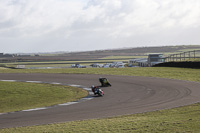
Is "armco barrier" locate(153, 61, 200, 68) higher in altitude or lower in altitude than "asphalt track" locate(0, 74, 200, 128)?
higher

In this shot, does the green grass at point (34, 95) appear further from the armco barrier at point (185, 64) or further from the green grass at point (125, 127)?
the armco barrier at point (185, 64)

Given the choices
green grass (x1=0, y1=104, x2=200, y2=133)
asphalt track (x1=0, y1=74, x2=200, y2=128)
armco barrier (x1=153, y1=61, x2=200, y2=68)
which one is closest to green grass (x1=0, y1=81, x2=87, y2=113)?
asphalt track (x1=0, y1=74, x2=200, y2=128)

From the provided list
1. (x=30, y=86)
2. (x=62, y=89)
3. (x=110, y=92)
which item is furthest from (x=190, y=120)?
(x=30, y=86)

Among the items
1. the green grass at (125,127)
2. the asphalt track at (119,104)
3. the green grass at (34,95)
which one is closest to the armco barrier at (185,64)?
the asphalt track at (119,104)

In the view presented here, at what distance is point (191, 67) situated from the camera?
1719 inches

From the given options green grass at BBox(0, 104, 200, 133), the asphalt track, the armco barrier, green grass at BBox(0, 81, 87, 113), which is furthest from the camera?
the armco barrier

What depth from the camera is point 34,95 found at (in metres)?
25.2

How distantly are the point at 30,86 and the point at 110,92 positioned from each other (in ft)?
28.1

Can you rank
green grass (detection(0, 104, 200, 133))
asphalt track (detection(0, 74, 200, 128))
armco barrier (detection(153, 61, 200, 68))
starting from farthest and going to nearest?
armco barrier (detection(153, 61, 200, 68)), asphalt track (detection(0, 74, 200, 128)), green grass (detection(0, 104, 200, 133))

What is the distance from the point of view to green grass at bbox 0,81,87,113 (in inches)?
866

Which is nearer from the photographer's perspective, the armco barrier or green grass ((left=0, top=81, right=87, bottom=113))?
green grass ((left=0, top=81, right=87, bottom=113))

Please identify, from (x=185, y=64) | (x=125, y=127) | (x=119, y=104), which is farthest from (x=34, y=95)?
(x=185, y=64)

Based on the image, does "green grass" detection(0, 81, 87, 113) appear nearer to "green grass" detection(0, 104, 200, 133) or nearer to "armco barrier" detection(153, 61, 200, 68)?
"green grass" detection(0, 104, 200, 133)

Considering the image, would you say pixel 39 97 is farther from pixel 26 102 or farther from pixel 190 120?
pixel 190 120
